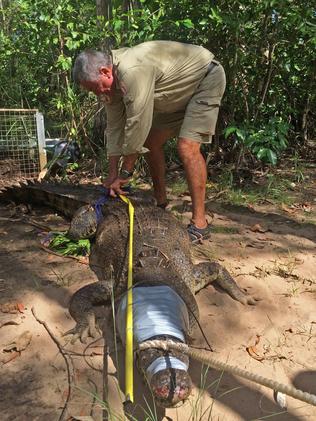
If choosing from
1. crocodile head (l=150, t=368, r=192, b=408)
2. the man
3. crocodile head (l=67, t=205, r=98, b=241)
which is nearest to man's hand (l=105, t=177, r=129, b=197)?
the man

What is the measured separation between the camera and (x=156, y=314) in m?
2.24

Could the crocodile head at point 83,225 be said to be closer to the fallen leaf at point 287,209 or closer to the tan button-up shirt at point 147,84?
the tan button-up shirt at point 147,84

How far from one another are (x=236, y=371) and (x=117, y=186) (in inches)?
95.9

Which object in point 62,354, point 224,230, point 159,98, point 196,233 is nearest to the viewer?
point 62,354

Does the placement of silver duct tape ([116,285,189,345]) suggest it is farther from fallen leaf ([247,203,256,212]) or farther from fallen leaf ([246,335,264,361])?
fallen leaf ([247,203,256,212])

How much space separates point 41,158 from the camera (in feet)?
20.2

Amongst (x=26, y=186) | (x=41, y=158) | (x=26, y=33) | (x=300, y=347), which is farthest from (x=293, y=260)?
(x=26, y=33)

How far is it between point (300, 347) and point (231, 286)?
70 cm

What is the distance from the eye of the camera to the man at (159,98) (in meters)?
3.21

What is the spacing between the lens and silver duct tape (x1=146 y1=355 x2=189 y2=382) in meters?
1.91

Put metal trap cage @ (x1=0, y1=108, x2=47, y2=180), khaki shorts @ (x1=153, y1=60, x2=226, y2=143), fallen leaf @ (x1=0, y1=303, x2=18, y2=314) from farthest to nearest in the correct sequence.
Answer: metal trap cage @ (x1=0, y1=108, x2=47, y2=180), khaki shorts @ (x1=153, y1=60, x2=226, y2=143), fallen leaf @ (x1=0, y1=303, x2=18, y2=314)

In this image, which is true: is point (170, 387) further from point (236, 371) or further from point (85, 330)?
point (85, 330)

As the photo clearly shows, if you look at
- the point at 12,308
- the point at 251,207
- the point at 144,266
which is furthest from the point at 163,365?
the point at 251,207

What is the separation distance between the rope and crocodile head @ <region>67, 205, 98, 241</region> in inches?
74.3
